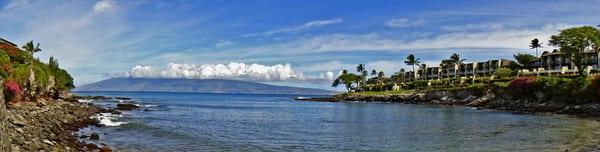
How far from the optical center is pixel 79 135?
124ft

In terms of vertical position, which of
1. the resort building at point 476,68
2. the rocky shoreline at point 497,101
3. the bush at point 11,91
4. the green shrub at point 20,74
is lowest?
the rocky shoreline at point 497,101

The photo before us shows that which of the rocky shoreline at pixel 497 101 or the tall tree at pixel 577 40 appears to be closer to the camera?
the rocky shoreline at pixel 497 101

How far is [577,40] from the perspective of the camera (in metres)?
94.7

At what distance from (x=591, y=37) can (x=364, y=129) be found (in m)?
68.1

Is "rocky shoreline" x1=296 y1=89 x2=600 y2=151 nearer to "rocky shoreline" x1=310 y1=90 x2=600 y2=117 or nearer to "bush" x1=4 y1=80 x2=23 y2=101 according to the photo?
"rocky shoreline" x1=310 y1=90 x2=600 y2=117

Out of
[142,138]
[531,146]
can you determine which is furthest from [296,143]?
[531,146]

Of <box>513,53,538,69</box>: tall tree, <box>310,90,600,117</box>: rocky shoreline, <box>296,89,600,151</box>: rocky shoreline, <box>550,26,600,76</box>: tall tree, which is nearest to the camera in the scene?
<box>296,89,600,151</box>: rocky shoreline

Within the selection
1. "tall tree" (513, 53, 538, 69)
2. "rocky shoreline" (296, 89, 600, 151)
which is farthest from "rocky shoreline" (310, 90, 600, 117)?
"tall tree" (513, 53, 538, 69)

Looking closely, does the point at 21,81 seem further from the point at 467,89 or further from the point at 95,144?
the point at 467,89

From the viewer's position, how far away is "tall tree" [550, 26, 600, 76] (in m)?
94.6

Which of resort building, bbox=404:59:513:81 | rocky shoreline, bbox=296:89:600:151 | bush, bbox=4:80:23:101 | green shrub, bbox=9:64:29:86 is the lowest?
rocky shoreline, bbox=296:89:600:151

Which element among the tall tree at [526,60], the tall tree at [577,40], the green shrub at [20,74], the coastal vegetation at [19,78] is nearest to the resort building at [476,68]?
the tall tree at [526,60]

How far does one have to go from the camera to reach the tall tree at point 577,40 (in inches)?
3725

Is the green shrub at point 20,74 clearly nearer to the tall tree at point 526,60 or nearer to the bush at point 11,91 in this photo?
the bush at point 11,91
